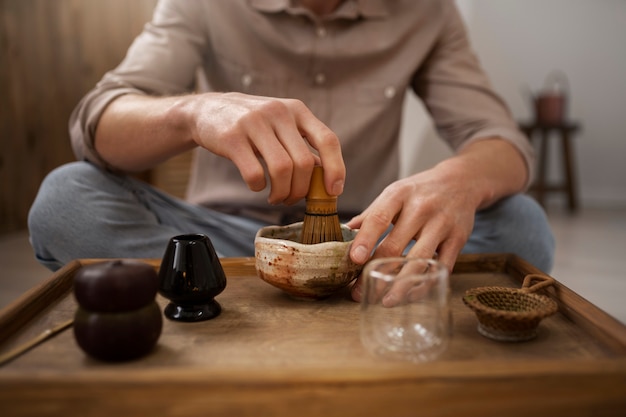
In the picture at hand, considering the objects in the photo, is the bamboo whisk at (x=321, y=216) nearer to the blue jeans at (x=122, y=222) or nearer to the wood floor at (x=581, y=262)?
the blue jeans at (x=122, y=222)

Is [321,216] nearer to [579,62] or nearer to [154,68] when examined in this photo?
[154,68]

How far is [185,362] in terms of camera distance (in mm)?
548

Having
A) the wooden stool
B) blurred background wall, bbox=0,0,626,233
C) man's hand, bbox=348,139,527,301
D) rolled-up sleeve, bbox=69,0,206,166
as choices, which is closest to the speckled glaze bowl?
man's hand, bbox=348,139,527,301

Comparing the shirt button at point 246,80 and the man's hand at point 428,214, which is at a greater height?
the shirt button at point 246,80

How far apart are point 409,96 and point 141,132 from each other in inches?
76.5

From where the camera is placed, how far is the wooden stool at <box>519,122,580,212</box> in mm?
3299

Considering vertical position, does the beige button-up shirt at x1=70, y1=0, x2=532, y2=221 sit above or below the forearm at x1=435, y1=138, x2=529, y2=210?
above

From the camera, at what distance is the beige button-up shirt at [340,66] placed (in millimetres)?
1280

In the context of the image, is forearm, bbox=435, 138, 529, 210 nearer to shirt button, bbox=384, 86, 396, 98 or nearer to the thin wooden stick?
shirt button, bbox=384, 86, 396, 98

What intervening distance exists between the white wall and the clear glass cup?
329cm

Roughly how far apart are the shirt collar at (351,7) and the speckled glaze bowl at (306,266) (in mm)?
747

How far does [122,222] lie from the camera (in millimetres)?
1007

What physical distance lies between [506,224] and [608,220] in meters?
2.46

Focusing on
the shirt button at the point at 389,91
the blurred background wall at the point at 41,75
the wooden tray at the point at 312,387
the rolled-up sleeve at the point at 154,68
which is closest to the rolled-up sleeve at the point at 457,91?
the shirt button at the point at 389,91
